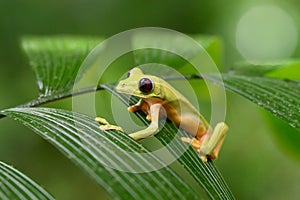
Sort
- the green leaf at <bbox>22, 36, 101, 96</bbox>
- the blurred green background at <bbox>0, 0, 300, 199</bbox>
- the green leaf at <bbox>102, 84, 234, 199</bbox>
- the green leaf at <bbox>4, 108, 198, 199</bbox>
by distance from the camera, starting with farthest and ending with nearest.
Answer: the blurred green background at <bbox>0, 0, 300, 199</bbox>, the green leaf at <bbox>22, 36, 101, 96</bbox>, the green leaf at <bbox>102, 84, 234, 199</bbox>, the green leaf at <bbox>4, 108, 198, 199</bbox>

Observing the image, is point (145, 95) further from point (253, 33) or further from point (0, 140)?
point (253, 33)

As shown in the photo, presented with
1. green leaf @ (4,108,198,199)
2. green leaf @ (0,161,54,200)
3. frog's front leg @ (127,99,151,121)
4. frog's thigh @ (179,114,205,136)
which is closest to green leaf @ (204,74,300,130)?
frog's thigh @ (179,114,205,136)

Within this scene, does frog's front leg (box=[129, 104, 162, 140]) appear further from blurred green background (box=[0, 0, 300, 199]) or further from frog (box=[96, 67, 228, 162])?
blurred green background (box=[0, 0, 300, 199])

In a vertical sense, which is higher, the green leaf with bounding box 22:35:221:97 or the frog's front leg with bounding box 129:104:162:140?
the green leaf with bounding box 22:35:221:97

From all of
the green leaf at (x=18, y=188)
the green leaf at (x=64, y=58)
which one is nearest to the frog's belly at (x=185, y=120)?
the green leaf at (x=64, y=58)

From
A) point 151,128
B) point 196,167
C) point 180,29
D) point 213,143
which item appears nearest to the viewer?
point 196,167

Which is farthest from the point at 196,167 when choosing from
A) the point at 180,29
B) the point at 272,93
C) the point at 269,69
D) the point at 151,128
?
the point at 180,29

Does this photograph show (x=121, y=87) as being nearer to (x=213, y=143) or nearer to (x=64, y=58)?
(x=213, y=143)

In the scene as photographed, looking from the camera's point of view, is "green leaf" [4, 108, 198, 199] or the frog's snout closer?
"green leaf" [4, 108, 198, 199]
